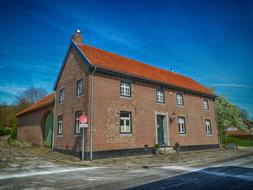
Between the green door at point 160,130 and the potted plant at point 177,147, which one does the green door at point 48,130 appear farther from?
the potted plant at point 177,147

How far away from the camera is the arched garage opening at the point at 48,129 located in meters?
18.2

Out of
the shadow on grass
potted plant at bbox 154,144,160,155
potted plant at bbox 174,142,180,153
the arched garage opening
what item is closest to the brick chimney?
the arched garage opening

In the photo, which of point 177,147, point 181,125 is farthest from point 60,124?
point 181,125

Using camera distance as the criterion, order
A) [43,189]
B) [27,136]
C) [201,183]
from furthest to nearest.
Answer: [27,136]
[201,183]
[43,189]

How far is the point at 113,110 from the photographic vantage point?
13523mm

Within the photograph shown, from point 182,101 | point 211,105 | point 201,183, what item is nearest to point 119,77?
point 182,101

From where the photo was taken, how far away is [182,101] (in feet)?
63.1

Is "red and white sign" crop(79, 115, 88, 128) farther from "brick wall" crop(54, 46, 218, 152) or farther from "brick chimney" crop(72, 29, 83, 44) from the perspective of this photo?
"brick chimney" crop(72, 29, 83, 44)

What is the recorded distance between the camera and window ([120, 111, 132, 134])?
1390cm

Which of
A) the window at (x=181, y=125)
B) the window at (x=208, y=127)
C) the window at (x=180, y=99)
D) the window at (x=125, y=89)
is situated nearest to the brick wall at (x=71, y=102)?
the window at (x=125, y=89)

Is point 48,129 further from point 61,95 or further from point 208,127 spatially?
point 208,127

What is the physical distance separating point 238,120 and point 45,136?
28.4 meters

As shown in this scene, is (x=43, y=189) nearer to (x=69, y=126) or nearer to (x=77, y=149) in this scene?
(x=77, y=149)

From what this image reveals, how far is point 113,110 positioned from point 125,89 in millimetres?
2154
